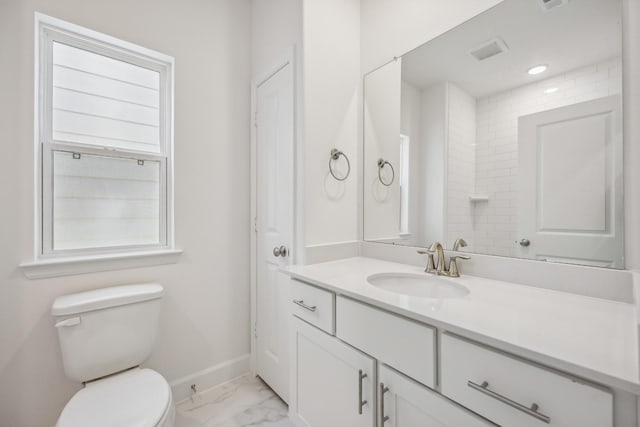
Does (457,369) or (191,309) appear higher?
(457,369)

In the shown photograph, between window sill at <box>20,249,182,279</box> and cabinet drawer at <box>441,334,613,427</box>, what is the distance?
1.57m

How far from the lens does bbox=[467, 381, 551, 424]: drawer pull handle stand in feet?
1.92

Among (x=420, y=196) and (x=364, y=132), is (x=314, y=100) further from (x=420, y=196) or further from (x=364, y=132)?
(x=420, y=196)

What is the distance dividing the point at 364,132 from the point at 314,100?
0.43m

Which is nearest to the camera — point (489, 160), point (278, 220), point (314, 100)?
point (489, 160)

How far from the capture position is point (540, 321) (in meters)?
0.73

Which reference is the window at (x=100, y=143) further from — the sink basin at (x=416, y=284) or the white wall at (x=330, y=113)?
the sink basin at (x=416, y=284)

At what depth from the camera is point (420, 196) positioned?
1530 mm

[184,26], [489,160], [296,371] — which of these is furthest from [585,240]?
[184,26]

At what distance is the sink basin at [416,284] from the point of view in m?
1.18

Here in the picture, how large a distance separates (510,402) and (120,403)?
1.36 meters

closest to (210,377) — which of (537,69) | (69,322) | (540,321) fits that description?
(69,322)

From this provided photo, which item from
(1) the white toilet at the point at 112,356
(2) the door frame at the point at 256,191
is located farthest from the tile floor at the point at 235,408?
(1) the white toilet at the point at 112,356

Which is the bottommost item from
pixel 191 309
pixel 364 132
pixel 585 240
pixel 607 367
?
pixel 191 309
